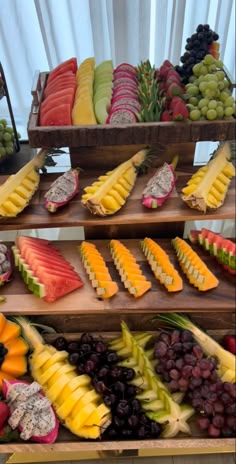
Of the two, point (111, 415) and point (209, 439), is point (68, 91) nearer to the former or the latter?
point (111, 415)

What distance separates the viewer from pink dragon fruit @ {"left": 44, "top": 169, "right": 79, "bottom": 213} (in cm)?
153

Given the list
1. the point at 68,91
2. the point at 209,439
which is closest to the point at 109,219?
the point at 68,91

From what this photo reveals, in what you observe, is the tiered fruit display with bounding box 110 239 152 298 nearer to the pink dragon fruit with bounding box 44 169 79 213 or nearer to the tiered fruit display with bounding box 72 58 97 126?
the pink dragon fruit with bounding box 44 169 79 213

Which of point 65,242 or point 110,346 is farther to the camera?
point 65,242

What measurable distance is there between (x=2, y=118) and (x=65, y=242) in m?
0.69

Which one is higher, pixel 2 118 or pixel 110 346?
pixel 2 118

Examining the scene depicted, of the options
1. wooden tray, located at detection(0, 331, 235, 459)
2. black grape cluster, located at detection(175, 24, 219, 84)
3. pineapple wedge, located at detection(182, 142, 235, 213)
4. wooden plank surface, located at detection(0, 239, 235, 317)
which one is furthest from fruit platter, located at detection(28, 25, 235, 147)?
wooden tray, located at detection(0, 331, 235, 459)

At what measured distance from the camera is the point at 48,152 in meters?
1.62

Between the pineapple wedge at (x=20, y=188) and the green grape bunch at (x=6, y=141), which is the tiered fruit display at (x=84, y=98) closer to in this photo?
the pineapple wedge at (x=20, y=188)

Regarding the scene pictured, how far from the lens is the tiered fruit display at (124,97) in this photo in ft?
4.76

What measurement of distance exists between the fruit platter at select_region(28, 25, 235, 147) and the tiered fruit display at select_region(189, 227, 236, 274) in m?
0.35

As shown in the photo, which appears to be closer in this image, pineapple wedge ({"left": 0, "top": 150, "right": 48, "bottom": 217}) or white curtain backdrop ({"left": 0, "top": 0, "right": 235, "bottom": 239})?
pineapple wedge ({"left": 0, "top": 150, "right": 48, "bottom": 217})

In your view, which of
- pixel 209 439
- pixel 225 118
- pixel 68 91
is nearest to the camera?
pixel 209 439

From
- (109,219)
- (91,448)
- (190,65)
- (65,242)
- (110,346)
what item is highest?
(190,65)
